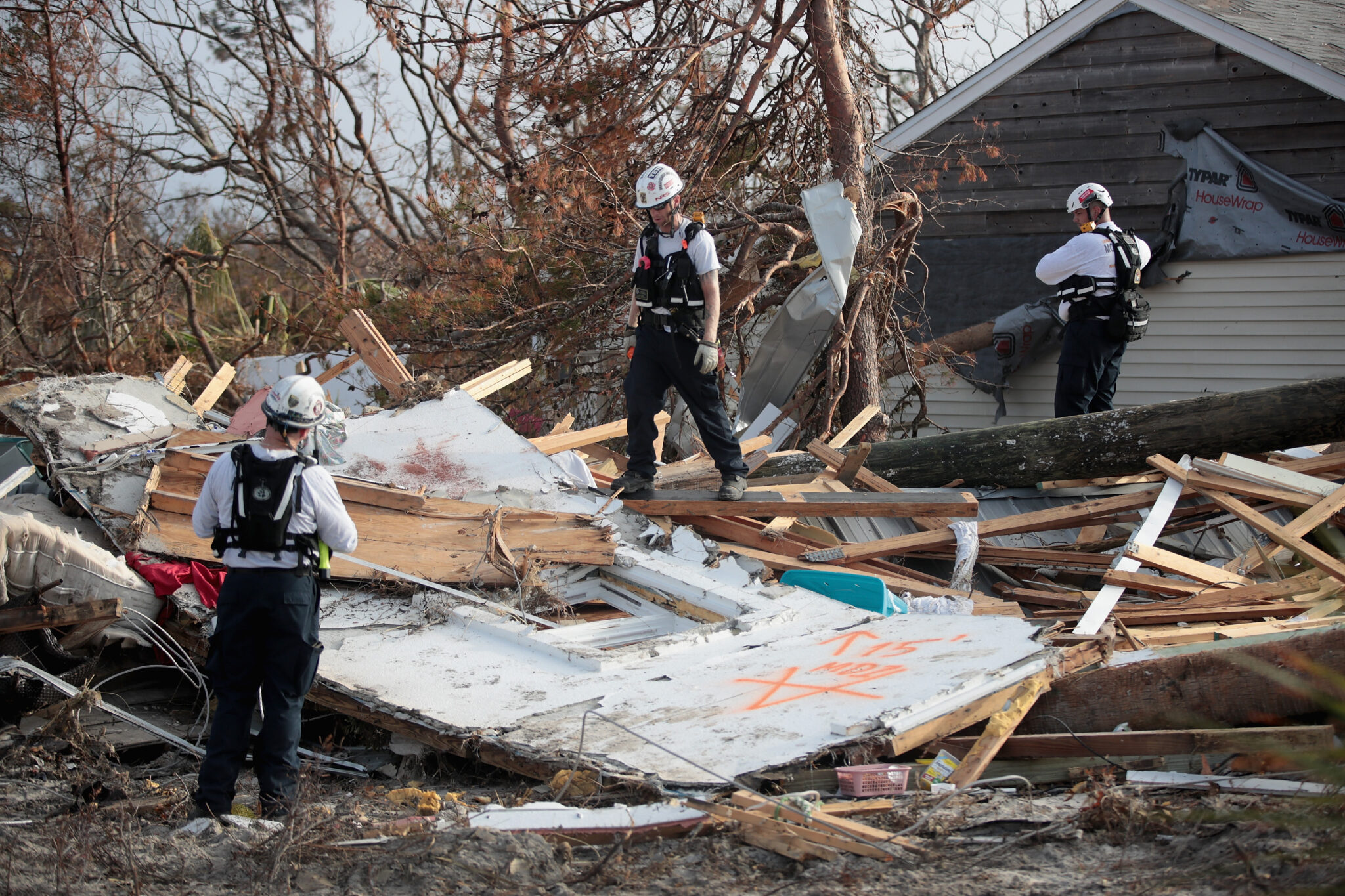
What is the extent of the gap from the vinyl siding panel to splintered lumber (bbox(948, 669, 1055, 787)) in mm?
5734

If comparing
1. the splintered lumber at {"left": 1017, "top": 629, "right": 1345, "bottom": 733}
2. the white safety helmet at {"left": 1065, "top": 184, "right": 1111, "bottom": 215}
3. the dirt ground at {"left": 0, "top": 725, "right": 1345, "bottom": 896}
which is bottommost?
the dirt ground at {"left": 0, "top": 725, "right": 1345, "bottom": 896}

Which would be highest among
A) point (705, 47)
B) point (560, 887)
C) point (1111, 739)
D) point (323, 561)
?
point (705, 47)

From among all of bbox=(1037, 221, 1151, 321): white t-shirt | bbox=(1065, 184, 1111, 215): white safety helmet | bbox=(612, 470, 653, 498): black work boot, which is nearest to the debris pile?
bbox=(612, 470, 653, 498): black work boot

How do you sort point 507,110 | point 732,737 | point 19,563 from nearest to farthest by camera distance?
point 732,737 → point 19,563 → point 507,110

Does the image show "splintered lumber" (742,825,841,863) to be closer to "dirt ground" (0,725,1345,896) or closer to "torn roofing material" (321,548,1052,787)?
"dirt ground" (0,725,1345,896)

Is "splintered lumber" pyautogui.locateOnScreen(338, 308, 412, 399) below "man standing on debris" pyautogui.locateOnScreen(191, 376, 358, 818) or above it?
above

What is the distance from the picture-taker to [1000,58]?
1017cm

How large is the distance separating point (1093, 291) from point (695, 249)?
3265mm

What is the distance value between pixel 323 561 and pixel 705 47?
19.5ft

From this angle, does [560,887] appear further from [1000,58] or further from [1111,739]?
[1000,58]

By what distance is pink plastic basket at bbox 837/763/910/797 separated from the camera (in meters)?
3.34

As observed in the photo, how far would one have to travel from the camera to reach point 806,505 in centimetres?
615

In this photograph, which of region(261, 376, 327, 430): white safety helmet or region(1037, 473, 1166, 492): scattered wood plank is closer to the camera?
region(261, 376, 327, 430): white safety helmet

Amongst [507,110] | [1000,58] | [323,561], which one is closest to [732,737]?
[323,561]
